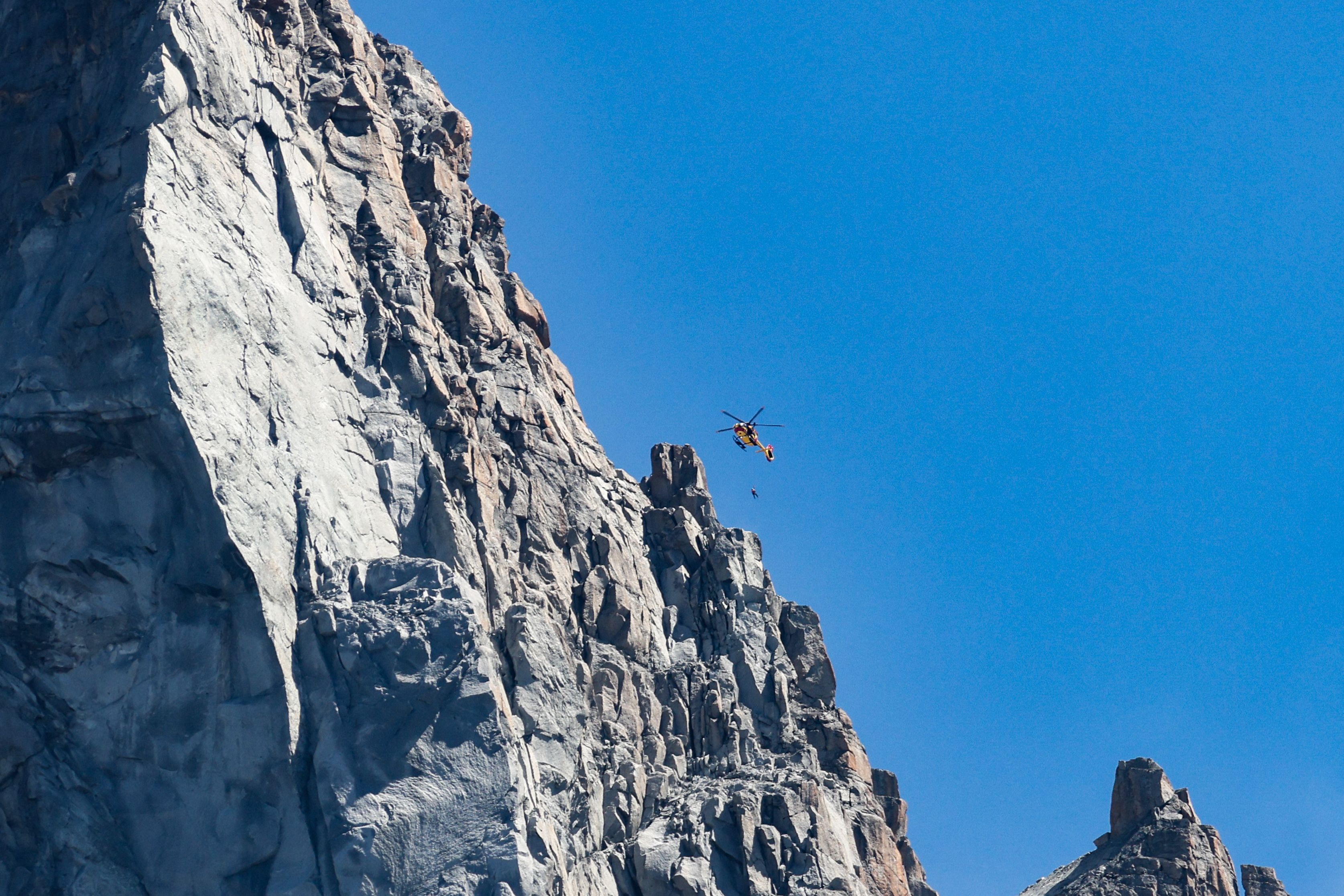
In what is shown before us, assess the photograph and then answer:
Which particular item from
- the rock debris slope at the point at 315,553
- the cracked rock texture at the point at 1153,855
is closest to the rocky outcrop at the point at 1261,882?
the cracked rock texture at the point at 1153,855

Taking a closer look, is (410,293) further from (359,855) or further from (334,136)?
(359,855)

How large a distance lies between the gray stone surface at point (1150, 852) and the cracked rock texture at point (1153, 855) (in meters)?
0.03

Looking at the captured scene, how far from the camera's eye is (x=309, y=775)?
65750 millimetres

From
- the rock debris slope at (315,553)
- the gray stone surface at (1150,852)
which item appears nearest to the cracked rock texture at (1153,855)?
the gray stone surface at (1150,852)

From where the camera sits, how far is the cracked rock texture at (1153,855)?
337ft

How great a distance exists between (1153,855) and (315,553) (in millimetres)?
53450

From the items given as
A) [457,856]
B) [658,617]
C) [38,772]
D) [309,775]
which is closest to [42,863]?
[38,772]

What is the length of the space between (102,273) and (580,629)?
84.3 ft

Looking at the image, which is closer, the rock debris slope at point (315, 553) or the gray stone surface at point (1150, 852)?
the rock debris slope at point (315, 553)

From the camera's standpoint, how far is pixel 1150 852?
105 meters

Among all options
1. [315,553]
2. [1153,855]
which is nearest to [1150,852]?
[1153,855]

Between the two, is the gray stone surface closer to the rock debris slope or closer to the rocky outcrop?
the rocky outcrop

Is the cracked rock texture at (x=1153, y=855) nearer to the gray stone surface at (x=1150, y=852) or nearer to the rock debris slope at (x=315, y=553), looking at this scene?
the gray stone surface at (x=1150, y=852)

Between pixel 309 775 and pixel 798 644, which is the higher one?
pixel 798 644
